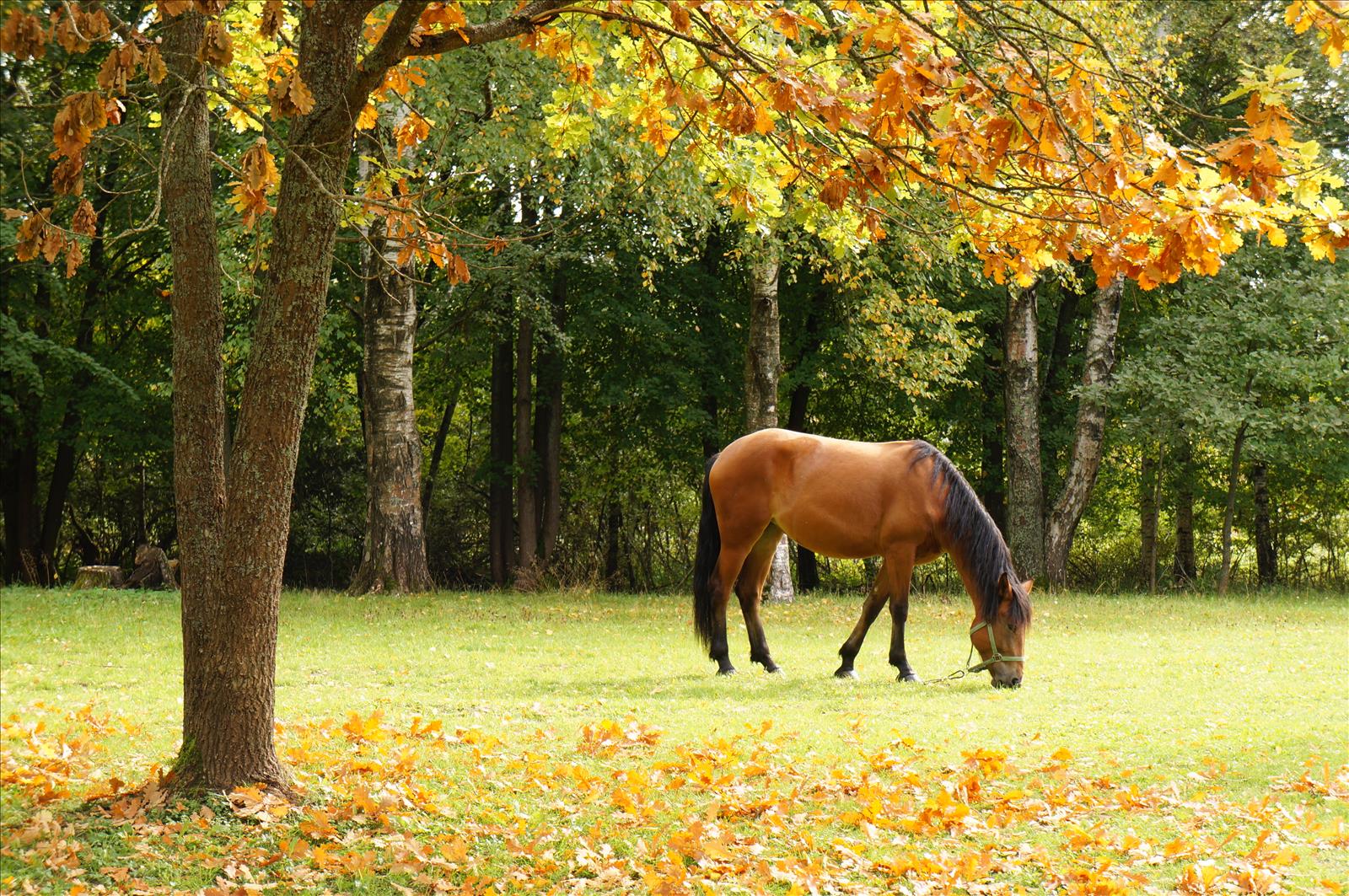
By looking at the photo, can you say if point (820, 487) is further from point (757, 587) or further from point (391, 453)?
point (391, 453)

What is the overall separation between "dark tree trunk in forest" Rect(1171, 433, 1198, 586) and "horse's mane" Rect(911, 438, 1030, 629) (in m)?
17.0

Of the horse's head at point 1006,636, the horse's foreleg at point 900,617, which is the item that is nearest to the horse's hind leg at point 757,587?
the horse's foreleg at point 900,617

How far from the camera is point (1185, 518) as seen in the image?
2706 centimetres

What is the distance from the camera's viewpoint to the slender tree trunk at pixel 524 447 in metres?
24.3

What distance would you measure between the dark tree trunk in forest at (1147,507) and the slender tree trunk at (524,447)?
13.0 m

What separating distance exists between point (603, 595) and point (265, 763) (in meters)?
14.7

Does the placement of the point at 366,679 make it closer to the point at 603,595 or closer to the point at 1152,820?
the point at 1152,820

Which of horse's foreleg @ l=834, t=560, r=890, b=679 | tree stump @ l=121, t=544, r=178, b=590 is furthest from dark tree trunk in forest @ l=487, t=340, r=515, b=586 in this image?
horse's foreleg @ l=834, t=560, r=890, b=679

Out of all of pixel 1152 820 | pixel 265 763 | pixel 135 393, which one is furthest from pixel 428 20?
pixel 135 393

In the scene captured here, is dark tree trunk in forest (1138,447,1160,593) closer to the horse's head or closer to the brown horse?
the brown horse


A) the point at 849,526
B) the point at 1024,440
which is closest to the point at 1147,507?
the point at 1024,440

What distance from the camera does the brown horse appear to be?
34.7 ft

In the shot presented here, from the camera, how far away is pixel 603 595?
2036 cm

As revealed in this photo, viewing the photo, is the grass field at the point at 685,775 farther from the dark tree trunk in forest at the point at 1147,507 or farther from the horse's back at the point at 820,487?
the dark tree trunk in forest at the point at 1147,507
